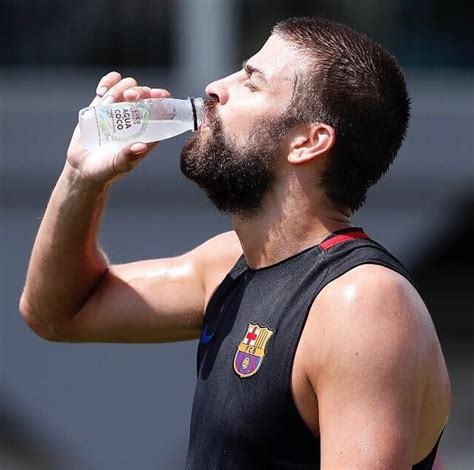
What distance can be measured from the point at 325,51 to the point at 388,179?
6221mm

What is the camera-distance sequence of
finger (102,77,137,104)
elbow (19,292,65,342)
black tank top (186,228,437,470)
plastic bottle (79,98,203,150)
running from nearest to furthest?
black tank top (186,228,437,470) → plastic bottle (79,98,203,150) → finger (102,77,137,104) → elbow (19,292,65,342)

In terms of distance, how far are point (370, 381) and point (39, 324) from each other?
57.2 inches

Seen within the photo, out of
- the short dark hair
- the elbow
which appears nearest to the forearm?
the elbow

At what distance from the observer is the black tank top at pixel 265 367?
3264mm

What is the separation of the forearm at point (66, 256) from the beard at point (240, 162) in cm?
40

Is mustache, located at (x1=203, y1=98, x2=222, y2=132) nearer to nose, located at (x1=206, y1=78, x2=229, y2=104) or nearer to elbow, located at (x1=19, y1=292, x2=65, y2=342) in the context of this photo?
nose, located at (x1=206, y1=78, x2=229, y2=104)

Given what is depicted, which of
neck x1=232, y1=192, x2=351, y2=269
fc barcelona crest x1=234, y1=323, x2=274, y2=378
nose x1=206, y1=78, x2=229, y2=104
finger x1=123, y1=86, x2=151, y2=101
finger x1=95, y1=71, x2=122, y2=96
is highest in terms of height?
nose x1=206, y1=78, x2=229, y2=104

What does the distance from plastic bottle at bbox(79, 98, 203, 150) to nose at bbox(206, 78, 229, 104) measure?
1.8 inches

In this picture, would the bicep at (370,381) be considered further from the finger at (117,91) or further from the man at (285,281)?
the finger at (117,91)

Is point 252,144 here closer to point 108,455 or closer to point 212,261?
point 212,261

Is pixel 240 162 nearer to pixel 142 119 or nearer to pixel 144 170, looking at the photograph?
pixel 142 119

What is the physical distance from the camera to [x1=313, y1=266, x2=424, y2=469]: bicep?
9.99 ft

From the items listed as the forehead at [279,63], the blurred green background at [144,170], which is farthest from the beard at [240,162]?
the blurred green background at [144,170]

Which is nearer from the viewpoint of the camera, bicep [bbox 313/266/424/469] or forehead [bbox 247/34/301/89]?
bicep [bbox 313/266/424/469]
